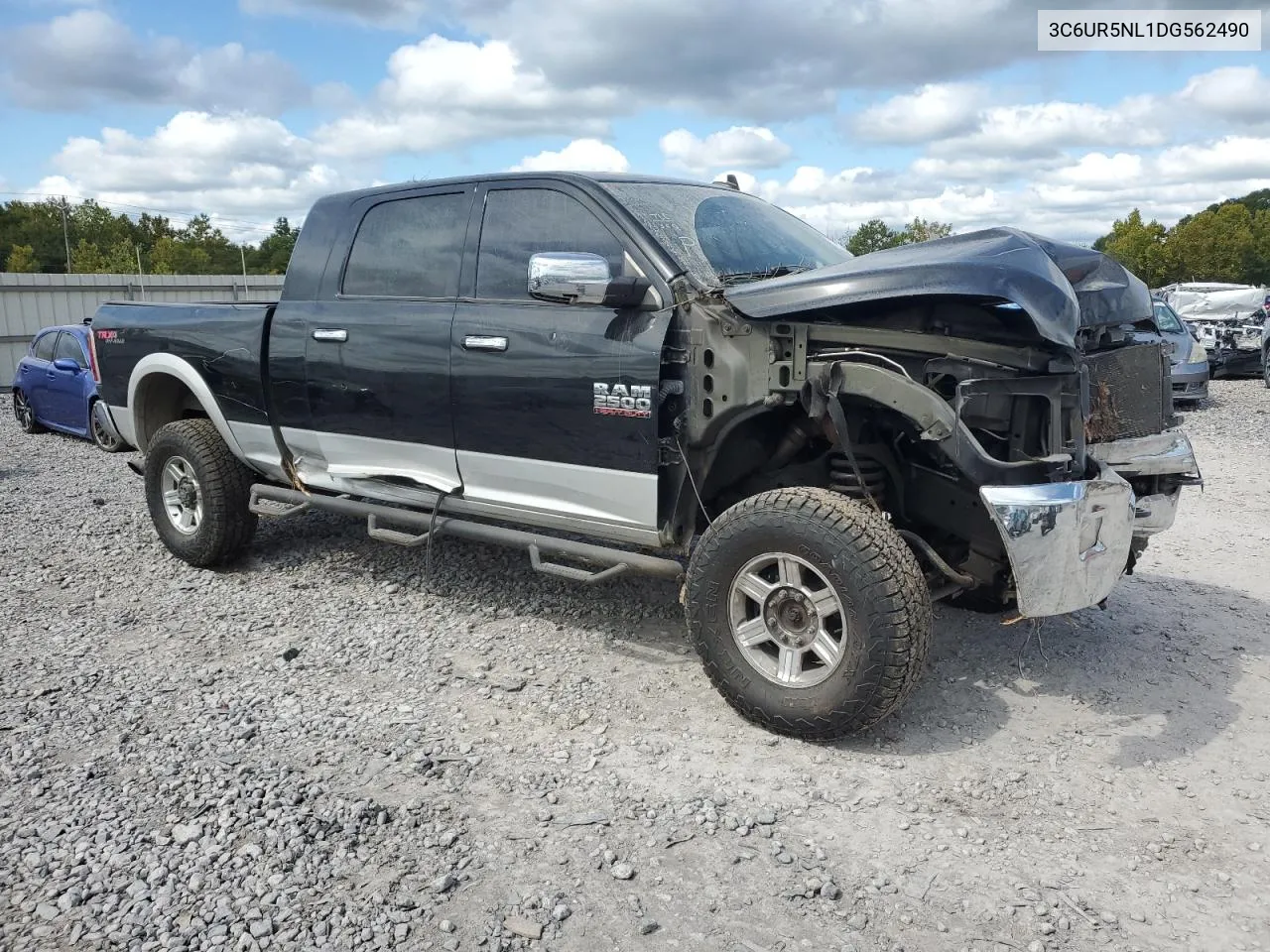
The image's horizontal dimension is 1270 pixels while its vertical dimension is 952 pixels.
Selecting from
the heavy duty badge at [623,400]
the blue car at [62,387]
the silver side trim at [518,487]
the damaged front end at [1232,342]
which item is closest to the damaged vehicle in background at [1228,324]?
the damaged front end at [1232,342]

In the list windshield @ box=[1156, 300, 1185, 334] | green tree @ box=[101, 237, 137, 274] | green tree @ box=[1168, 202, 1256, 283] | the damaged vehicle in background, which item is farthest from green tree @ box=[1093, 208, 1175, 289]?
green tree @ box=[101, 237, 137, 274]

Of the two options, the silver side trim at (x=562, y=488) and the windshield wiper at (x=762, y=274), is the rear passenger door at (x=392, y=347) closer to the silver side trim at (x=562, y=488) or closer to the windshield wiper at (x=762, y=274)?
the silver side trim at (x=562, y=488)

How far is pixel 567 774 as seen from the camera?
357 centimetres

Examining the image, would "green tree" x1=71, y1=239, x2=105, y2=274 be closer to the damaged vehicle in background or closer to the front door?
the front door

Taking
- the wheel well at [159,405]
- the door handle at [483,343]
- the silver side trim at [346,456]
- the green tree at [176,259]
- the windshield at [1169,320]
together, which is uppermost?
the green tree at [176,259]

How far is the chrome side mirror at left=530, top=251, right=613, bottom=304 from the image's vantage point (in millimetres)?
3938

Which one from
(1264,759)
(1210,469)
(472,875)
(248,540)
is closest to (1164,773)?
(1264,759)

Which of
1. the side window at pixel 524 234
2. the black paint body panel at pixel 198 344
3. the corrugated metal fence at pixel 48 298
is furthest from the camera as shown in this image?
the corrugated metal fence at pixel 48 298

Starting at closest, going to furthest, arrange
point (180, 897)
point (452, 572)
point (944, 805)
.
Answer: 1. point (180, 897)
2. point (944, 805)
3. point (452, 572)

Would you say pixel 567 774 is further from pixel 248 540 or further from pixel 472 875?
pixel 248 540

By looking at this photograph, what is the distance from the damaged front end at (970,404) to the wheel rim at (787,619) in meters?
0.47

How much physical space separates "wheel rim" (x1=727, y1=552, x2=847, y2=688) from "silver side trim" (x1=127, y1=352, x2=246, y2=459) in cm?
341

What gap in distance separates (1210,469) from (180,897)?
346 inches

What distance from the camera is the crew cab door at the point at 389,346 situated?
15.5 ft
